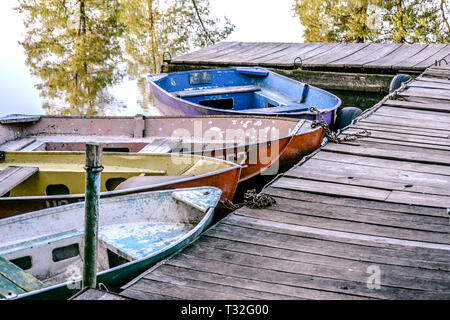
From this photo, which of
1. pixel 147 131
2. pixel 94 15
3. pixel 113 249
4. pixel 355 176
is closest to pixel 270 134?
pixel 147 131

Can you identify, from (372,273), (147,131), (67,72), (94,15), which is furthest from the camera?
(94,15)

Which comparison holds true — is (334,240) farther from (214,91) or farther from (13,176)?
(214,91)

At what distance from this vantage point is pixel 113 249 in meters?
3.25

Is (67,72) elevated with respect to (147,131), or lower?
elevated

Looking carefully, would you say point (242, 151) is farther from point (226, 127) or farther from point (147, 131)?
point (147, 131)

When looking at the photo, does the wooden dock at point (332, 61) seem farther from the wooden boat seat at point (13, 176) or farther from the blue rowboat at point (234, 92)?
the wooden boat seat at point (13, 176)

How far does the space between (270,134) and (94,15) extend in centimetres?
1250

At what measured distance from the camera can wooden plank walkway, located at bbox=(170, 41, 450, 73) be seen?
9.31 m

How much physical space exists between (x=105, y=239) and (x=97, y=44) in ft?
45.8

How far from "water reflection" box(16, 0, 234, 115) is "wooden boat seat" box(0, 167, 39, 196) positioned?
29.0 ft

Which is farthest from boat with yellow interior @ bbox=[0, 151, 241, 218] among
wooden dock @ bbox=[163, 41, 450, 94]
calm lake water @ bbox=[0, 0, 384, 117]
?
calm lake water @ bbox=[0, 0, 384, 117]

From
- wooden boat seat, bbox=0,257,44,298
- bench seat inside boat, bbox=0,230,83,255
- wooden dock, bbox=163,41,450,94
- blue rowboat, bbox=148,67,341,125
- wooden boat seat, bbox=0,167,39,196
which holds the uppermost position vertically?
wooden dock, bbox=163,41,450,94

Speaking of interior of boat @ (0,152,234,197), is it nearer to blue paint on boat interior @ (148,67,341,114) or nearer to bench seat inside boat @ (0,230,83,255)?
bench seat inside boat @ (0,230,83,255)

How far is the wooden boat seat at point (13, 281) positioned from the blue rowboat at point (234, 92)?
4.36 metres
